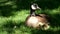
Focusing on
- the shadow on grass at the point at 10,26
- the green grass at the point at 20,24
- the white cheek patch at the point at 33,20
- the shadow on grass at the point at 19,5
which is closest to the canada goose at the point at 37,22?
the white cheek patch at the point at 33,20

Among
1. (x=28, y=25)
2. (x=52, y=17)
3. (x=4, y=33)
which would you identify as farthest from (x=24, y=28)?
(x=52, y=17)

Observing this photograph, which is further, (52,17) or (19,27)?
(52,17)

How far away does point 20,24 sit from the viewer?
21.2ft

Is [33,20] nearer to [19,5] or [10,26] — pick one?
[10,26]

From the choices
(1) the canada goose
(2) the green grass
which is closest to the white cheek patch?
(1) the canada goose

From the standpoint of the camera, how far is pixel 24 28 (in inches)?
243

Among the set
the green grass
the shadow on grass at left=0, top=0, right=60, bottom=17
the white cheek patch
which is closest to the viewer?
the green grass

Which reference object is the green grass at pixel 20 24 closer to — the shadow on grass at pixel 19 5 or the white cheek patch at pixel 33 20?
the white cheek patch at pixel 33 20

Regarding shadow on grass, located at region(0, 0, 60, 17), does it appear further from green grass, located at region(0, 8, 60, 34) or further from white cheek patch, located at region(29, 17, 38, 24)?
white cheek patch, located at region(29, 17, 38, 24)

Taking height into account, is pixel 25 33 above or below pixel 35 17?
below

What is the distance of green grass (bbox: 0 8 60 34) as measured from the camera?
19.6 ft

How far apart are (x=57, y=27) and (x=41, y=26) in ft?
1.47

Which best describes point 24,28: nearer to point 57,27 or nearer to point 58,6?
point 57,27

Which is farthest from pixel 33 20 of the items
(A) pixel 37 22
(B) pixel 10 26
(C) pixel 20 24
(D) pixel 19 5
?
(D) pixel 19 5
